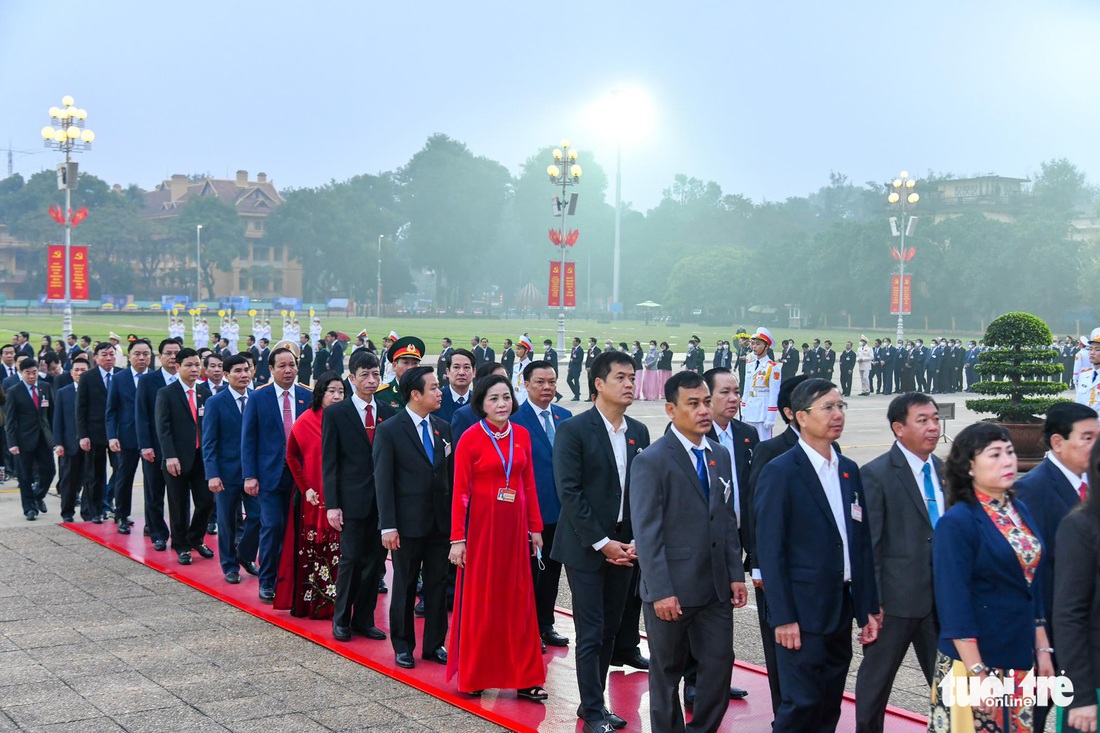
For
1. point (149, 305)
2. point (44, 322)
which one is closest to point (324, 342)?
point (44, 322)

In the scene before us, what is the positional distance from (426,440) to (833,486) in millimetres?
2765

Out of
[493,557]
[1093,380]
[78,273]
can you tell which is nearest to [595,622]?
[493,557]

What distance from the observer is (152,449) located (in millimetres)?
10008

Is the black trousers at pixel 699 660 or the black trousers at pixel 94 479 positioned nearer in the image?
the black trousers at pixel 699 660

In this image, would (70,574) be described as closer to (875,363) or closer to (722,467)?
(722,467)

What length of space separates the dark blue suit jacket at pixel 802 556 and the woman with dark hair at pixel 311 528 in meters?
3.85

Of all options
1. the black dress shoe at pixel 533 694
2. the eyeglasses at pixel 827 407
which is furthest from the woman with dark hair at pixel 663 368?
the eyeglasses at pixel 827 407

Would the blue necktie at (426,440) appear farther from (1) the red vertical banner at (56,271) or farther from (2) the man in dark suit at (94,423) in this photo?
(1) the red vertical banner at (56,271)

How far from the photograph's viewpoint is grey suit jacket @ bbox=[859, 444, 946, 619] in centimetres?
460

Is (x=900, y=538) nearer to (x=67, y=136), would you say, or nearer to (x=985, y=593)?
(x=985, y=593)

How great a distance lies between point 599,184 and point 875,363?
80419 mm

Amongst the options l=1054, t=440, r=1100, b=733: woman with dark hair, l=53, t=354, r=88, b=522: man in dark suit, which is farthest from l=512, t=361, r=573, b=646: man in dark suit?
l=53, t=354, r=88, b=522: man in dark suit

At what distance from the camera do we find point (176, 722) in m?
5.54

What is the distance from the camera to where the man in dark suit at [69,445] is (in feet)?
36.6
